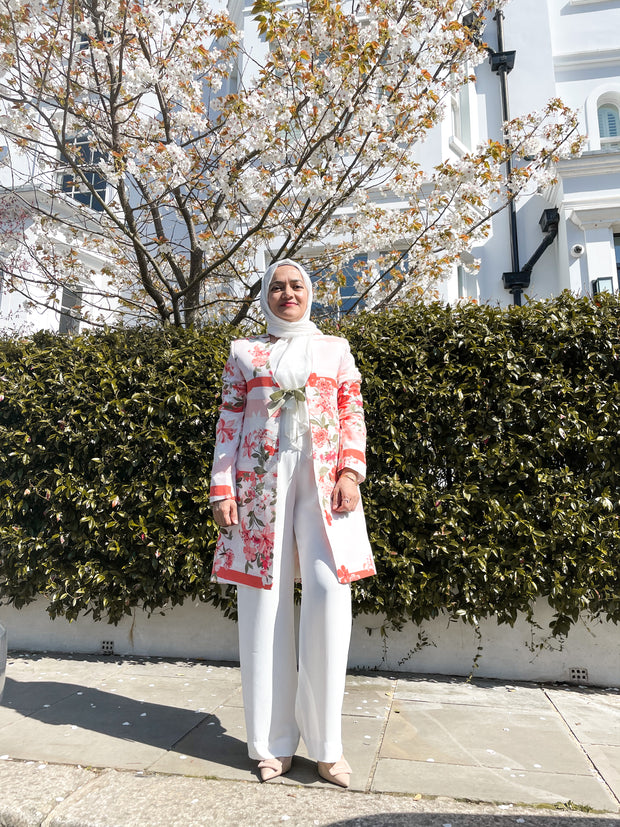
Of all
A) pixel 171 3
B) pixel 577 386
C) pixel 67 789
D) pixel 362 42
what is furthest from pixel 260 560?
pixel 171 3

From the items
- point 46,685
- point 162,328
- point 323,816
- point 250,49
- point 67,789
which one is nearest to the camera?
point 323,816

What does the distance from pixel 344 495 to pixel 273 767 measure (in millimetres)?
1132

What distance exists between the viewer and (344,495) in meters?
2.45

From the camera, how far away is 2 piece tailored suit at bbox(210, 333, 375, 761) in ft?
7.79

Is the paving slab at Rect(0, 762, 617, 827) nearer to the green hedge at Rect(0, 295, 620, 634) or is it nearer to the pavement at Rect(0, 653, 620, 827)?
the pavement at Rect(0, 653, 620, 827)

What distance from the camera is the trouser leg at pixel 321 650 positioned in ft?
7.70

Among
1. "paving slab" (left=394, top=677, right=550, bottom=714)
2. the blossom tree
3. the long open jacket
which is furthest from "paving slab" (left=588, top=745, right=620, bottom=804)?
the blossom tree

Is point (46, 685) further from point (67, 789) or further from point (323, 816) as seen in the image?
point (323, 816)

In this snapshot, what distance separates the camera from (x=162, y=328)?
440 cm

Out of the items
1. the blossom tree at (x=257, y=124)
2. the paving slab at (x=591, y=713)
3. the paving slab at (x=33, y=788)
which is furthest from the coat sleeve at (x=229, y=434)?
the blossom tree at (x=257, y=124)

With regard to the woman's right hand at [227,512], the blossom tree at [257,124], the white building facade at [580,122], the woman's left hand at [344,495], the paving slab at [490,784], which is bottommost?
the paving slab at [490,784]

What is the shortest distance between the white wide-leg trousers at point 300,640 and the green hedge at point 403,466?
1.38 m

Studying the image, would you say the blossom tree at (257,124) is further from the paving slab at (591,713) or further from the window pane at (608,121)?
the window pane at (608,121)

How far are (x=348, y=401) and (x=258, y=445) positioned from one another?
0.46m
